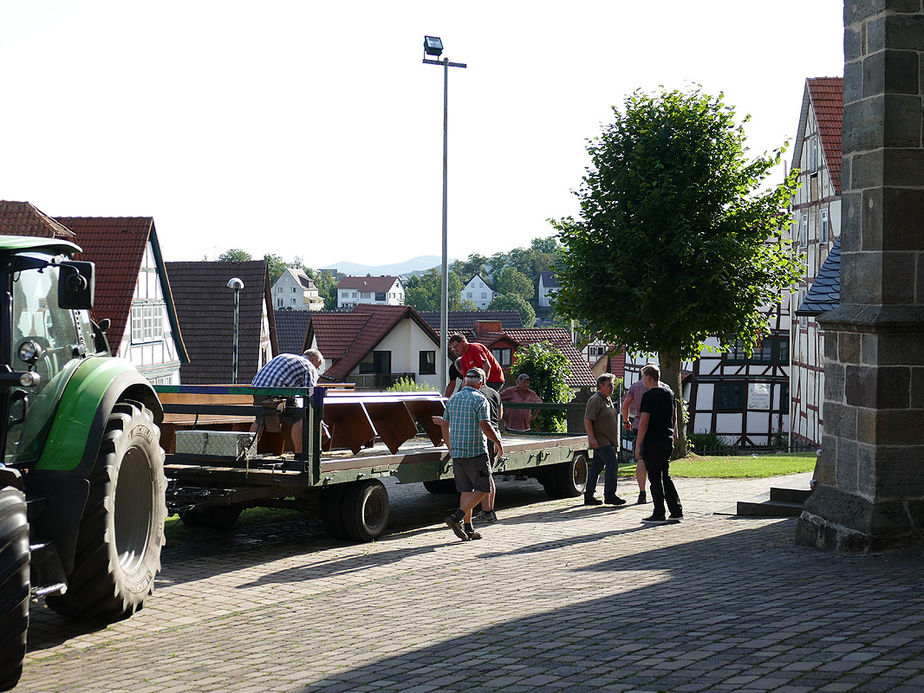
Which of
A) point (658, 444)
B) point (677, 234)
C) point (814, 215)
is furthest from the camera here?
point (814, 215)

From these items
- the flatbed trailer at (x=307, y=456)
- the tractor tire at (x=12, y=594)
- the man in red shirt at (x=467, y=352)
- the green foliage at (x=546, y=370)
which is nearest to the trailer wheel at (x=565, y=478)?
the flatbed trailer at (x=307, y=456)

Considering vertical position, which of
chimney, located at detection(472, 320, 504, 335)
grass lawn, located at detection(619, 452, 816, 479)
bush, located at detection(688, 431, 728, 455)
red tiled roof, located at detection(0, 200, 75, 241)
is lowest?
bush, located at detection(688, 431, 728, 455)

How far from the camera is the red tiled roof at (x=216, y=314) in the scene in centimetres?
4525

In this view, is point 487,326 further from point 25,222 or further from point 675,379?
point 675,379

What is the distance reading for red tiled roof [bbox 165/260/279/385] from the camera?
1781 inches

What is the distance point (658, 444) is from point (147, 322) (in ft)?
92.2

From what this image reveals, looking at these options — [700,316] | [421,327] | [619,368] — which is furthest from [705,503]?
[619,368]

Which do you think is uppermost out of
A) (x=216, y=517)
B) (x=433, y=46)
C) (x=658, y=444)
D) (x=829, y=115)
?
(x=829, y=115)

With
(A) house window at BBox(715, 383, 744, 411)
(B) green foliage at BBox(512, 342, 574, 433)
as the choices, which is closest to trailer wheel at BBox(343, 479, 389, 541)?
(B) green foliage at BBox(512, 342, 574, 433)

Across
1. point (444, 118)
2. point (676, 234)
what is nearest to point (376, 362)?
point (444, 118)

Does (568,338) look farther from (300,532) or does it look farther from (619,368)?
(300,532)

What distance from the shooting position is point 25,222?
30703 mm

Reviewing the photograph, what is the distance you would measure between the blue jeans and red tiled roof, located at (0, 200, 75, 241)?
66.4ft

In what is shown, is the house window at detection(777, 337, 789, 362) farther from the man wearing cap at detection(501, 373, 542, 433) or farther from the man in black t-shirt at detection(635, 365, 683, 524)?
the man in black t-shirt at detection(635, 365, 683, 524)
